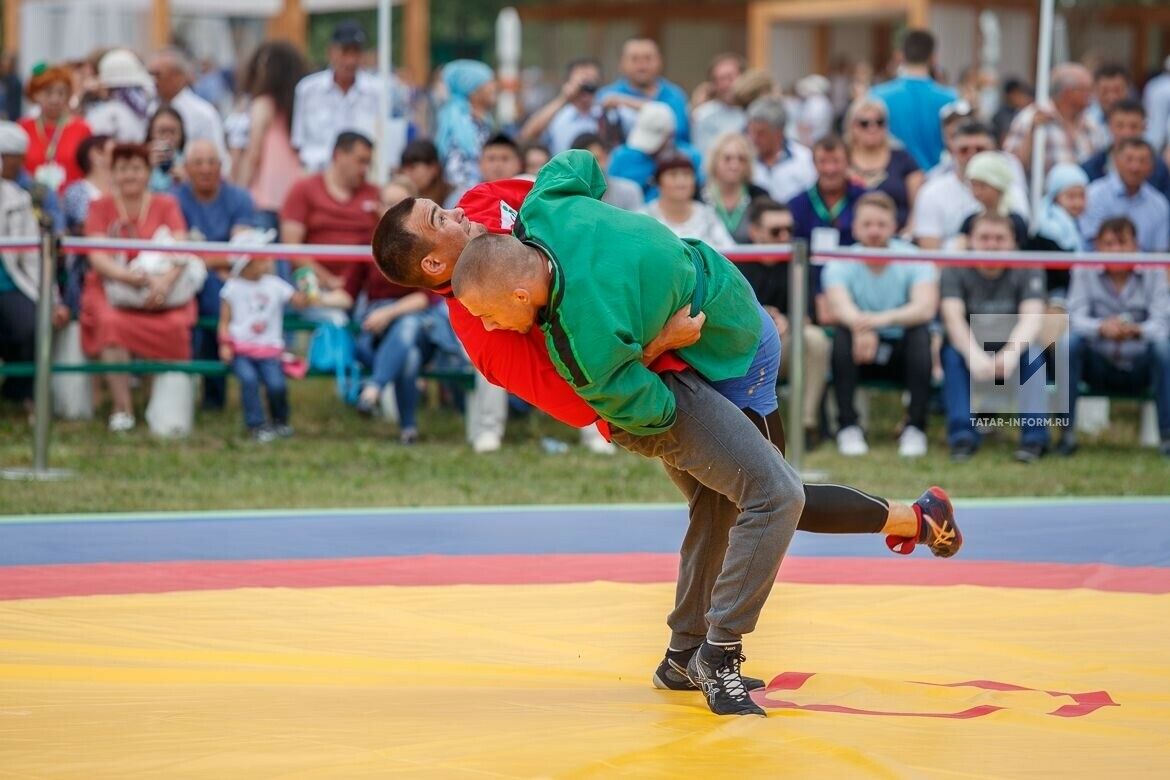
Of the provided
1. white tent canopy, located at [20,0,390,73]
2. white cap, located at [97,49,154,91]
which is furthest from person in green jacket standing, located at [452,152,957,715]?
white tent canopy, located at [20,0,390,73]

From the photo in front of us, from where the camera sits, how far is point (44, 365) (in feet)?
25.6

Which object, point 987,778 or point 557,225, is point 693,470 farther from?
point 987,778

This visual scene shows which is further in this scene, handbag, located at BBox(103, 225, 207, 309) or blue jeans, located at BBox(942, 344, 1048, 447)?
handbag, located at BBox(103, 225, 207, 309)

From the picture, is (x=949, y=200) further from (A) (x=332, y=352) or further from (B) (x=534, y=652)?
(B) (x=534, y=652)

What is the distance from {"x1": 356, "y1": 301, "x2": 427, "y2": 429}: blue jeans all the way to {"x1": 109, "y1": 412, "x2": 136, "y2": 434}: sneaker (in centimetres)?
132

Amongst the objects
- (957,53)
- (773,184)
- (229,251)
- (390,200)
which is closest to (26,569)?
(229,251)

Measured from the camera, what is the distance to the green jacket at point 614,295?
12.2ft

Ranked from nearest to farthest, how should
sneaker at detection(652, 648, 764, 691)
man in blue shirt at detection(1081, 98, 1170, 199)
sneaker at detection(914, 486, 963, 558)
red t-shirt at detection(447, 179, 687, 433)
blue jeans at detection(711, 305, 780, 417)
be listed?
red t-shirt at detection(447, 179, 687, 433) < blue jeans at detection(711, 305, 780, 417) < sneaker at detection(652, 648, 764, 691) < sneaker at detection(914, 486, 963, 558) < man in blue shirt at detection(1081, 98, 1170, 199)

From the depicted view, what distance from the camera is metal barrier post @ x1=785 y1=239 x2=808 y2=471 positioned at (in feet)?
25.8

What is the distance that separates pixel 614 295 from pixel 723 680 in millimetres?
953

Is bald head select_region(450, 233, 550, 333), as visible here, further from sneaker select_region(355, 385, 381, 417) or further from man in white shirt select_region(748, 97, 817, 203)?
man in white shirt select_region(748, 97, 817, 203)

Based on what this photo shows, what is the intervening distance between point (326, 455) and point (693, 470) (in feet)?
16.7

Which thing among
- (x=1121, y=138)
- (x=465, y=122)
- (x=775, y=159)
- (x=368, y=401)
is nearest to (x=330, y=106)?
(x=465, y=122)

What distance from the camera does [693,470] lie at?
13.3 feet
